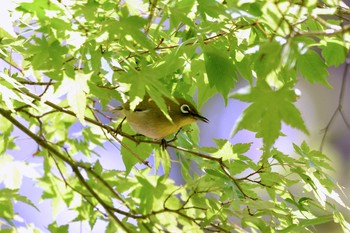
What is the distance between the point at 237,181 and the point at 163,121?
0.25m

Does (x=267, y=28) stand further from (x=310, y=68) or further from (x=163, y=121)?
(x=163, y=121)

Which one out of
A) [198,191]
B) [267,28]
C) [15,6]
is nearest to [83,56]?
[15,6]

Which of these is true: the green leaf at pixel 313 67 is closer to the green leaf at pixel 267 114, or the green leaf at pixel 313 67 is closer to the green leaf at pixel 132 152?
the green leaf at pixel 267 114

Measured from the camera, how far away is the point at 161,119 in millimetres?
1399

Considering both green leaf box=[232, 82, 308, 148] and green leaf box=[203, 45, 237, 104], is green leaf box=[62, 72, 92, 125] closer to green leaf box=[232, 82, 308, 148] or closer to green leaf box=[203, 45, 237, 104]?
green leaf box=[203, 45, 237, 104]

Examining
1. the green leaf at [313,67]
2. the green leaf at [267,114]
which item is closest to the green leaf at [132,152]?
the green leaf at [313,67]

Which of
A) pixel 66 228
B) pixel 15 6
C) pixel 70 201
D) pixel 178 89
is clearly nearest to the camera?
pixel 15 6

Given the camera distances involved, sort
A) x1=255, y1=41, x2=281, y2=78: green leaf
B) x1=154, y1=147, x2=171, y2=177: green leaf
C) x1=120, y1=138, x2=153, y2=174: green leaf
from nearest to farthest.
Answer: x1=255, y1=41, x2=281, y2=78: green leaf
x1=120, y1=138, x2=153, y2=174: green leaf
x1=154, y1=147, x2=171, y2=177: green leaf

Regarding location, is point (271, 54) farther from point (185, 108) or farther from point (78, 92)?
point (185, 108)

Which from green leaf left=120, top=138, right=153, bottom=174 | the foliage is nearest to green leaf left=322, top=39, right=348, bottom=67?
the foliage

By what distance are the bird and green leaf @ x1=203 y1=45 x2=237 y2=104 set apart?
253 millimetres

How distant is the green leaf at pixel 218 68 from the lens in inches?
44.2

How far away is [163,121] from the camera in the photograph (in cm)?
140

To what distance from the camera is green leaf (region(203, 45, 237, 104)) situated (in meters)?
1.12
